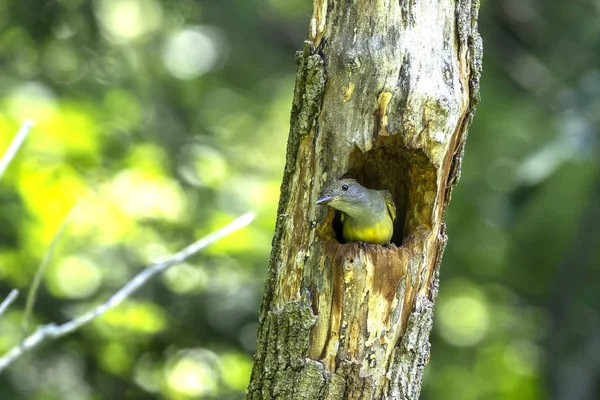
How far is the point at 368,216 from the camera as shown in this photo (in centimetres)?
429

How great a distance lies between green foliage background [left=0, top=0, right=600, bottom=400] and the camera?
686 cm

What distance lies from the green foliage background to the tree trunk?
3.23m

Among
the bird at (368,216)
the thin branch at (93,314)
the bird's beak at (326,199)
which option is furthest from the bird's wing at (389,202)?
the thin branch at (93,314)

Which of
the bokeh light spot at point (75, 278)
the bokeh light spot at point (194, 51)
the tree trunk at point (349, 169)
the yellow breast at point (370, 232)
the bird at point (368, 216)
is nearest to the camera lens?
the tree trunk at point (349, 169)

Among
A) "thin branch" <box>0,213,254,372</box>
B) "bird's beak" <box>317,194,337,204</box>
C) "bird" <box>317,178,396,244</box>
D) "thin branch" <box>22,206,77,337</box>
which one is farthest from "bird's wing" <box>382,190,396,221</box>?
"thin branch" <box>22,206,77,337</box>

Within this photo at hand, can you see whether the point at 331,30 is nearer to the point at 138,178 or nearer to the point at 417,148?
the point at 417,148

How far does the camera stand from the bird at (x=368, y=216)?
4.07m

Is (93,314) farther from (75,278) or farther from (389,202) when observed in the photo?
(75,278)

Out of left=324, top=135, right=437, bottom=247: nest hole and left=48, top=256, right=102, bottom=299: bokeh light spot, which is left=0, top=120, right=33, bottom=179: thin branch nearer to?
left=324, top=135, right=437, bottom=247: nest hole

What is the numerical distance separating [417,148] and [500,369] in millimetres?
7072

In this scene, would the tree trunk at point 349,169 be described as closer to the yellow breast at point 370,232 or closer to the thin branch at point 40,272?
the yellow breast at point 370,232

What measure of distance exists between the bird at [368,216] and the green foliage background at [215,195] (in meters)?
2.50

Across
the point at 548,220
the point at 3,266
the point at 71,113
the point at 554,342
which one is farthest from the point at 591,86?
the point at 3,266

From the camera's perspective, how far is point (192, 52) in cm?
983
